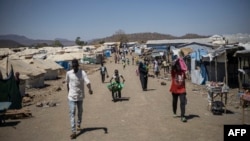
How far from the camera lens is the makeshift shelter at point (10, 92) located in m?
12.3

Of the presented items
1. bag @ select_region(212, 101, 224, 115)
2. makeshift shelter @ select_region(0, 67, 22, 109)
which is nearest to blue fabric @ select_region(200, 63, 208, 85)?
bag @ select_region(212, 101, 224, 115)

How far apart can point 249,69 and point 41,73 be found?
14.6 m

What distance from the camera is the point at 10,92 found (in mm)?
12523

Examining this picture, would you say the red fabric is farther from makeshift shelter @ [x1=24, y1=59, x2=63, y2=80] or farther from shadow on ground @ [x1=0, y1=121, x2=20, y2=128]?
makeshift shelter @ [x1=24, y1=59, x2=63, y2=80]

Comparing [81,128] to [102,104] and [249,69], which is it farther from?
[249,69]

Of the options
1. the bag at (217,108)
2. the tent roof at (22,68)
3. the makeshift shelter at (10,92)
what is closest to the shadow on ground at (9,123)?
the makeshift shelter at (10,92)

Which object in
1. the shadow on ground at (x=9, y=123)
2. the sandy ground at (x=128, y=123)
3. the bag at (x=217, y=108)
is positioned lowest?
the shadow on ground at (x=9, y=123)

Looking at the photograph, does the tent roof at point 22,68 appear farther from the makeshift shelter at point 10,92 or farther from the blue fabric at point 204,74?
the blue fabric at point 204,74

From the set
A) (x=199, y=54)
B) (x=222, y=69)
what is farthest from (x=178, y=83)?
(x=199, y=54)

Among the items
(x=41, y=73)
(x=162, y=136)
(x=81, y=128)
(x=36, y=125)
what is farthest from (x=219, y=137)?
(x=41, y=73)

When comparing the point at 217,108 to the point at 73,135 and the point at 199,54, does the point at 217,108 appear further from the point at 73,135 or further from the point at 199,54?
the point at 199,54

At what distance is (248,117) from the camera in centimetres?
948

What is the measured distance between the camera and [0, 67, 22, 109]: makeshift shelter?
1234cm

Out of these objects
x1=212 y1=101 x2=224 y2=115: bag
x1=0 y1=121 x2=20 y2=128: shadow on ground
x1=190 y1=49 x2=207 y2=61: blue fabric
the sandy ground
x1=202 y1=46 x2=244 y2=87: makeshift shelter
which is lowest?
x1=0 y1=121 x2=20 y2=128: shadow on ground
